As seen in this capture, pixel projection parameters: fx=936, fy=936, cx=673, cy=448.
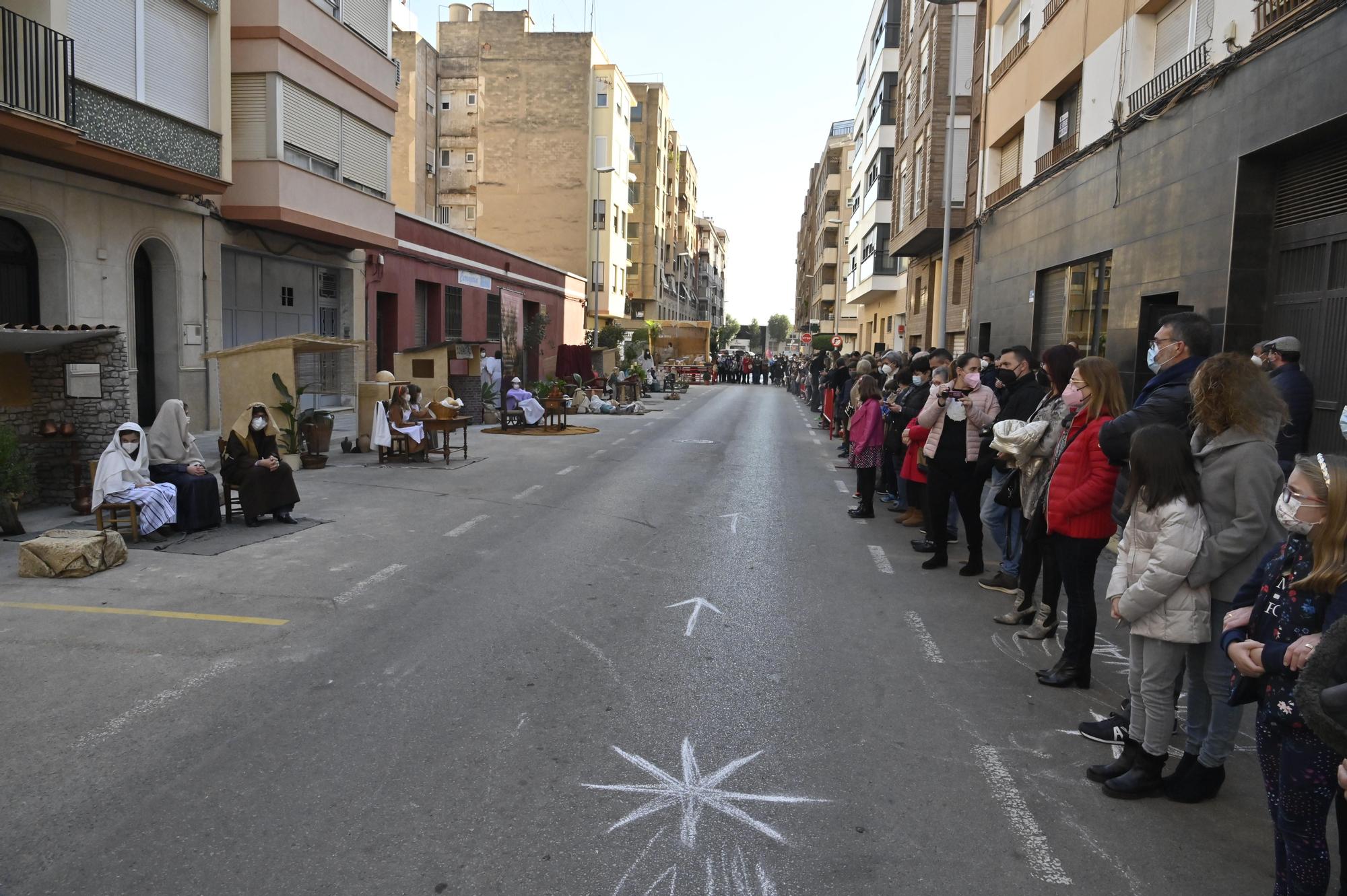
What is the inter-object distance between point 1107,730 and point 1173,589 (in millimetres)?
1082

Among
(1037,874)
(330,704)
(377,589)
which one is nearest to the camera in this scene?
(1037,874)

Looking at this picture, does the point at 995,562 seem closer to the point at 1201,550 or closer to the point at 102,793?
the point at 1201,550

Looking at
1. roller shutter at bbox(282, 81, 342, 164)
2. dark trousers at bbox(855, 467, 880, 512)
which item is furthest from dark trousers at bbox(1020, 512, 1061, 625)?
roller shutter at bbox(282, 81, 342, 164)

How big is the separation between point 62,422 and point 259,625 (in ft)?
20.0

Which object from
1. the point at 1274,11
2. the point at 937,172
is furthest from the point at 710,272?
the point at 1274,11

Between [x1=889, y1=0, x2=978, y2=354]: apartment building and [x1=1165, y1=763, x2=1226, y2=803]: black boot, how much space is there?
69.1 feet

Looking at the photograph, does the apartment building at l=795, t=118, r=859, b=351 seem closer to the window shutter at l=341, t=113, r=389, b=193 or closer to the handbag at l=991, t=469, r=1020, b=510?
the window shutter at l=341, t=113, r=389, b=193

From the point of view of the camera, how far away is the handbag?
693 cm

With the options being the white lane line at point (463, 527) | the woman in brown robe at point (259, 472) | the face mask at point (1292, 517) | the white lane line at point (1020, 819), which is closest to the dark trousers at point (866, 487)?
the white lane line at point (463, 527)

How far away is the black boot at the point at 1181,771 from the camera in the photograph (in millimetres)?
4230

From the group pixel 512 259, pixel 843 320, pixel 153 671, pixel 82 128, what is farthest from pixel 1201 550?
pixel 843 320

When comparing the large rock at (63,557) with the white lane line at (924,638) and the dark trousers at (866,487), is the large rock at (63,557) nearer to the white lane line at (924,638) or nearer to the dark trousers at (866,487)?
the white lane line at (924,638)

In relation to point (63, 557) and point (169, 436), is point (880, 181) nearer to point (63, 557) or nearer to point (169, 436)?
point (169, 436)

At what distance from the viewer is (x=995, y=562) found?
30.0 ft
